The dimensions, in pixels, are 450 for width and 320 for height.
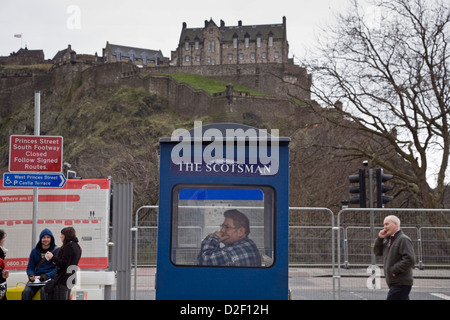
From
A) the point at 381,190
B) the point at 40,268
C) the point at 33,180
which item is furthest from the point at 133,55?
the point at 40,268

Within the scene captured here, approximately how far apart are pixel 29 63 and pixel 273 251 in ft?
376

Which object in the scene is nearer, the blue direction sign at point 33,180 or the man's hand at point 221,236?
the man's hand at point 221,236

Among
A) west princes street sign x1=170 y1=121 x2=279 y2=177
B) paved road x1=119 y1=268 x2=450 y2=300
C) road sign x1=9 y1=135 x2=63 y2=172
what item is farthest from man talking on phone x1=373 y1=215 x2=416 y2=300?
road sign x1=9 y1=135 x2=63 y2=172

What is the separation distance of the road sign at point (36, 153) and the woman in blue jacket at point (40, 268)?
2.91 feet

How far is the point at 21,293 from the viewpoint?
8430 mm

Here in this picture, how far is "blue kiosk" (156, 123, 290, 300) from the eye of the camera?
6.04 m

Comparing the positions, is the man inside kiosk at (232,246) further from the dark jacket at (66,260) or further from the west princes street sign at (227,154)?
the dark jacket at (66,260)

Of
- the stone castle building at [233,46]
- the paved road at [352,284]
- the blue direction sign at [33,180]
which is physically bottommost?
the paved road at [352,284]

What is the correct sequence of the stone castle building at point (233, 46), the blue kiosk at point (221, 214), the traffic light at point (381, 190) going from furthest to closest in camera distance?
1. the stone castle building at point (233, 46)
2. the traffic light at point (381, 190)
3. the blue kiosk at point (221, 214)

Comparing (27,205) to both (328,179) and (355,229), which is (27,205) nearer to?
(355,229)

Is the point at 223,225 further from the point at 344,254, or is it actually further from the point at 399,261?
Answer: the point at 344,254

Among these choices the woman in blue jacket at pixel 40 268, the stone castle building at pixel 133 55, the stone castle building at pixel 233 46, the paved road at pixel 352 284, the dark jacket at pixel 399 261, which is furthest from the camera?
the stone castle building at pixel 133 55

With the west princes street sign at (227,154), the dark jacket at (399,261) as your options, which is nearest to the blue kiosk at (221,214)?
the west princes street sign at (227,154)

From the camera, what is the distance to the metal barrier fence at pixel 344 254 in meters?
10.1
